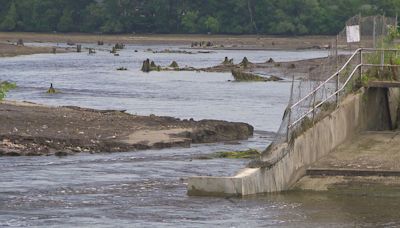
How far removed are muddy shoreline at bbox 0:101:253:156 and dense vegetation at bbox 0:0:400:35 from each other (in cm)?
12700

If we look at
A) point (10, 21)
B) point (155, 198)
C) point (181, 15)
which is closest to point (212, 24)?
point (181, 15)

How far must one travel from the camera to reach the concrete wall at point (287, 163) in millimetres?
23094

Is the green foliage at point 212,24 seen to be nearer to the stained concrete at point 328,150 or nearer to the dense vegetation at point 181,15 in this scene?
the dense vegetation at point 181,15

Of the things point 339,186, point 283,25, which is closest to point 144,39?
point 283,25

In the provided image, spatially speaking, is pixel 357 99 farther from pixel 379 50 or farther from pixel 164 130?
pixel 164 130

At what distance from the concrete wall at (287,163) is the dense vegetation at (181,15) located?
13725cm

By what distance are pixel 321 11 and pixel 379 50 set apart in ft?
461

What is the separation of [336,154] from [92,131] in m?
10.2

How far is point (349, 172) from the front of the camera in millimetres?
24672

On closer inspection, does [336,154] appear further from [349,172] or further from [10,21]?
[10,21]

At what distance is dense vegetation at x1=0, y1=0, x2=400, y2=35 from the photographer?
556 feet

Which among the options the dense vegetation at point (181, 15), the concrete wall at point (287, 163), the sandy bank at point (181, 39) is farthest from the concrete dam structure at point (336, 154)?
the dense vegetation at point (181, 15)

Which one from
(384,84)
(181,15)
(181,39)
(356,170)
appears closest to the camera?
(356,170)

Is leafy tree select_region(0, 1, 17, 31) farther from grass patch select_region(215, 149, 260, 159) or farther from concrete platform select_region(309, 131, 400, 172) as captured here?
concrete platform select_region(309, 131, 400, 172)
